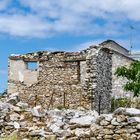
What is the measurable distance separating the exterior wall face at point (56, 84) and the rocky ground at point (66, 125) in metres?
8.35

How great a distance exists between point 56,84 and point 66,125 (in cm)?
1077

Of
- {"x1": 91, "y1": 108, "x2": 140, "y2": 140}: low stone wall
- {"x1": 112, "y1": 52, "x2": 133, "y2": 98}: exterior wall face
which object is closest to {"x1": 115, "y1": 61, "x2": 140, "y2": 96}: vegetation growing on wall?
{"x1": 112, "y1": 52, "x2": 133, "y2": 98}: exterior wall face

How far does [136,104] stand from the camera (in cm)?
2422

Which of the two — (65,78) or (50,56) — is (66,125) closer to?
(65,78)

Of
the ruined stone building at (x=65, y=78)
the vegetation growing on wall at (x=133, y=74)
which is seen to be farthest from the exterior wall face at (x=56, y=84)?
the vegetation growing on wall at (x=133, y=74)

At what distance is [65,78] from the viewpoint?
75.7 ft

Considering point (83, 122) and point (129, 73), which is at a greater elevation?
point (129, 73)

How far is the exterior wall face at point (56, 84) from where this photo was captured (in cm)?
2280

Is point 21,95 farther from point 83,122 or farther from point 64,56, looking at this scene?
point 83,122

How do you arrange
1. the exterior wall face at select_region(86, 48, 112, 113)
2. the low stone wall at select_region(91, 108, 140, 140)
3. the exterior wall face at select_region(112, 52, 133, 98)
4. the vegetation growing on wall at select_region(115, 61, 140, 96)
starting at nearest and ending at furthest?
the low stone wall at select_region(91, 108, 140, 140) → the vegetation growing on wall at select_region(115, 61, 140, 96) → the exterior wall face at select_region(86, 48, 112, 113) → the exterior wall face at select_region(112, 52, 133, 98)

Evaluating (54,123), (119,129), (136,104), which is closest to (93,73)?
(136,104)

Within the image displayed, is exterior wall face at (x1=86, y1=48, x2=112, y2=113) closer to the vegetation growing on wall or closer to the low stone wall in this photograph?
the vegetation growing on wall

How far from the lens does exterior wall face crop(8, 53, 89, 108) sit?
74.8ft

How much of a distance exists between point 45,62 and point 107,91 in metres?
2.81
